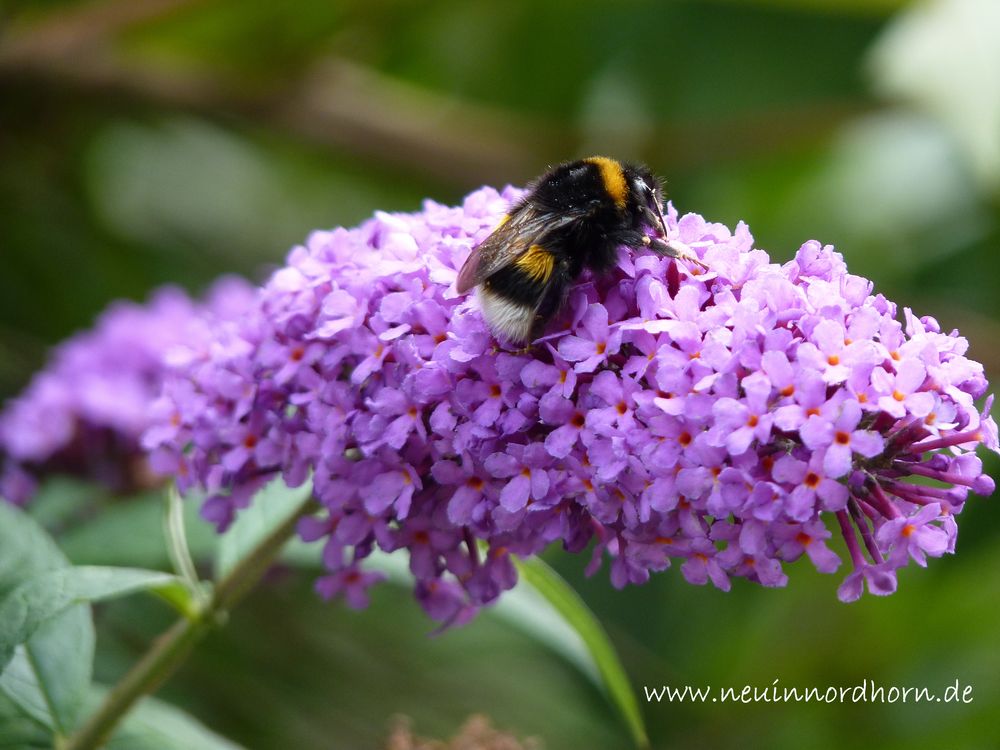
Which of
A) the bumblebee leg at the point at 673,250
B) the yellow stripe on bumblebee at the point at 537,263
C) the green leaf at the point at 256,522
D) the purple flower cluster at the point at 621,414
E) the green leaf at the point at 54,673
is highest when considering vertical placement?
the bumblebee leg at the point at 673,250

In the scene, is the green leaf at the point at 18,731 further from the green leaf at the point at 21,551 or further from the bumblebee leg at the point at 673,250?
the bumblebee leg at the point at 673,250

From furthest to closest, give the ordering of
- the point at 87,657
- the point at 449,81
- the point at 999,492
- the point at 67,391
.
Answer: the point at 449,81 → the point at 999,492 → the point at 67,391 → the point at 87,657

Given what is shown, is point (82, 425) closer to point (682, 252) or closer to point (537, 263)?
point (537, 263)

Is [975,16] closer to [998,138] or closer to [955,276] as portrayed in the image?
[998,138]

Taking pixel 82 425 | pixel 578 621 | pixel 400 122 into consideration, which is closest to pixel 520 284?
pixel 578 621

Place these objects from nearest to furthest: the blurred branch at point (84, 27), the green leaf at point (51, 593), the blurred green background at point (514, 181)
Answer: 1. the green leaf at point (51, 593)
2. the blurred green background at point (514, 181)
3. the blurred branch at point (84, 27)

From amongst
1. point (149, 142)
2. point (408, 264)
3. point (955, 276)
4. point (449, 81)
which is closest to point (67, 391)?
point (408, 264)

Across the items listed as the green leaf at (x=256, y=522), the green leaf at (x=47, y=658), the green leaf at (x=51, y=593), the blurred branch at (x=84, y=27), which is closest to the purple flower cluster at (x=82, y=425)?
the green leaf at (x=256, y=522)
